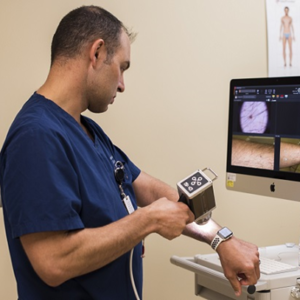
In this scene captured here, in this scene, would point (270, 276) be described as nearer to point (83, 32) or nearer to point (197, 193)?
point (197, 193)

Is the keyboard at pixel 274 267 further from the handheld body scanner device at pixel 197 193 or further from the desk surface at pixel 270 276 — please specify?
the handheld body scanner device at pixel 197 193

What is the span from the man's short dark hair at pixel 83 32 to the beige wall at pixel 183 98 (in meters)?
1.00

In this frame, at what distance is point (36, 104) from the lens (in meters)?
1.29

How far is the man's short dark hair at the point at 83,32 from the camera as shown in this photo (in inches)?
53.5

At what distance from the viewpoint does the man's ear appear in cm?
134

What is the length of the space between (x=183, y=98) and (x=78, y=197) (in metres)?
1.35

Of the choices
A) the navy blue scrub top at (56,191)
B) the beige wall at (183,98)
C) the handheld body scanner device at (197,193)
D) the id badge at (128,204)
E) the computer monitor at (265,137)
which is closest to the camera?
the navy blue scrub top at (56,191)

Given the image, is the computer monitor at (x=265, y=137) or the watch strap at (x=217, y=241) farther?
the computer monitor at (x=265, y=137)

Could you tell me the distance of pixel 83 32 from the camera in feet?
4.48

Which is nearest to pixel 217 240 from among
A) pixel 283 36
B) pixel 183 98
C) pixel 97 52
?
pixel 97 52

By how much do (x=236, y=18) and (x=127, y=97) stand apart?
2.10ft

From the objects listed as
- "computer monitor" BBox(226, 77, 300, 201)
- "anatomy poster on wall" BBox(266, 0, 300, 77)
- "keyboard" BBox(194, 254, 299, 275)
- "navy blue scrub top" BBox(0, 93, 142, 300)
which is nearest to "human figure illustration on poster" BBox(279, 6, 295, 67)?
"anatomy poster on wall" BBox(266, 0, 300, 77)

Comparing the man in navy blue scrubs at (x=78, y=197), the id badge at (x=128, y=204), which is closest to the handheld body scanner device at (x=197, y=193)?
the man in navy blue scrubs at (x=78, y=197)

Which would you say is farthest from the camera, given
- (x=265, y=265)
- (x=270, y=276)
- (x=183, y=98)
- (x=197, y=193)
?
(x=183, y=98)
